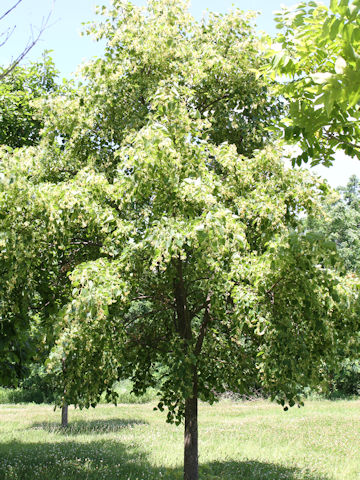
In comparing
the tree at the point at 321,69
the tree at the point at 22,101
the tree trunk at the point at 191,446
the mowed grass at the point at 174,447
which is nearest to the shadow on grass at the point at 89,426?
the mowed grass at the point at 174,447

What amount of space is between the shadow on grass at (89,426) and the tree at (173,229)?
901 cm

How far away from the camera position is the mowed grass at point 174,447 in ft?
31.3

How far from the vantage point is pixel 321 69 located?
3668 mm

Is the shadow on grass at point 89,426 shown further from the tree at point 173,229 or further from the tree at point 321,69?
the tree at point 321,69

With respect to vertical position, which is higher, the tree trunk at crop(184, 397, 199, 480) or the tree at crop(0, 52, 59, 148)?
the tree at crop(0, 52, 59, 148)

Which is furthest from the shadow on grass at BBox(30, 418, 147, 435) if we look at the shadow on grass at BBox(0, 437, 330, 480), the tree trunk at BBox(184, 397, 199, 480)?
the tree trunk at BBox(184, 397, 199, 480)

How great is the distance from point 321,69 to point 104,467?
9.74 metres

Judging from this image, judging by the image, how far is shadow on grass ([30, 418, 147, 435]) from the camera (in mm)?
16156

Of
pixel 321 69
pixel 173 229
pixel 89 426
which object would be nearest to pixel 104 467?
pixel 173 229

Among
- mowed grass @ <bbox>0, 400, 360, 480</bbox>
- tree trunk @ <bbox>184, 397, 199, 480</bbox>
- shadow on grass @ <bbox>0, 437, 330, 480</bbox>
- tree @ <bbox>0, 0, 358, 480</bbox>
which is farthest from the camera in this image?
mowed grass @ <bbox>0, 400, 360, 480</bbox>

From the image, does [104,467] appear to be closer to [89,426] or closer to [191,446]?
[191,446]

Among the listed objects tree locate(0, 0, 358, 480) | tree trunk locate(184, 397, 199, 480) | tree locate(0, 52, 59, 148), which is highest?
tree locate(0, 52, 59, 148)

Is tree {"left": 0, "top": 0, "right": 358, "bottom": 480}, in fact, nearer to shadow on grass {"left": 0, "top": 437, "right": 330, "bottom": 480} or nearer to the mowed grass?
shadow on grass {"left": 0, "top": 437, "right": 330, "bottom": 480}

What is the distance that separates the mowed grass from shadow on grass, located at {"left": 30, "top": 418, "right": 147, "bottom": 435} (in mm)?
38
